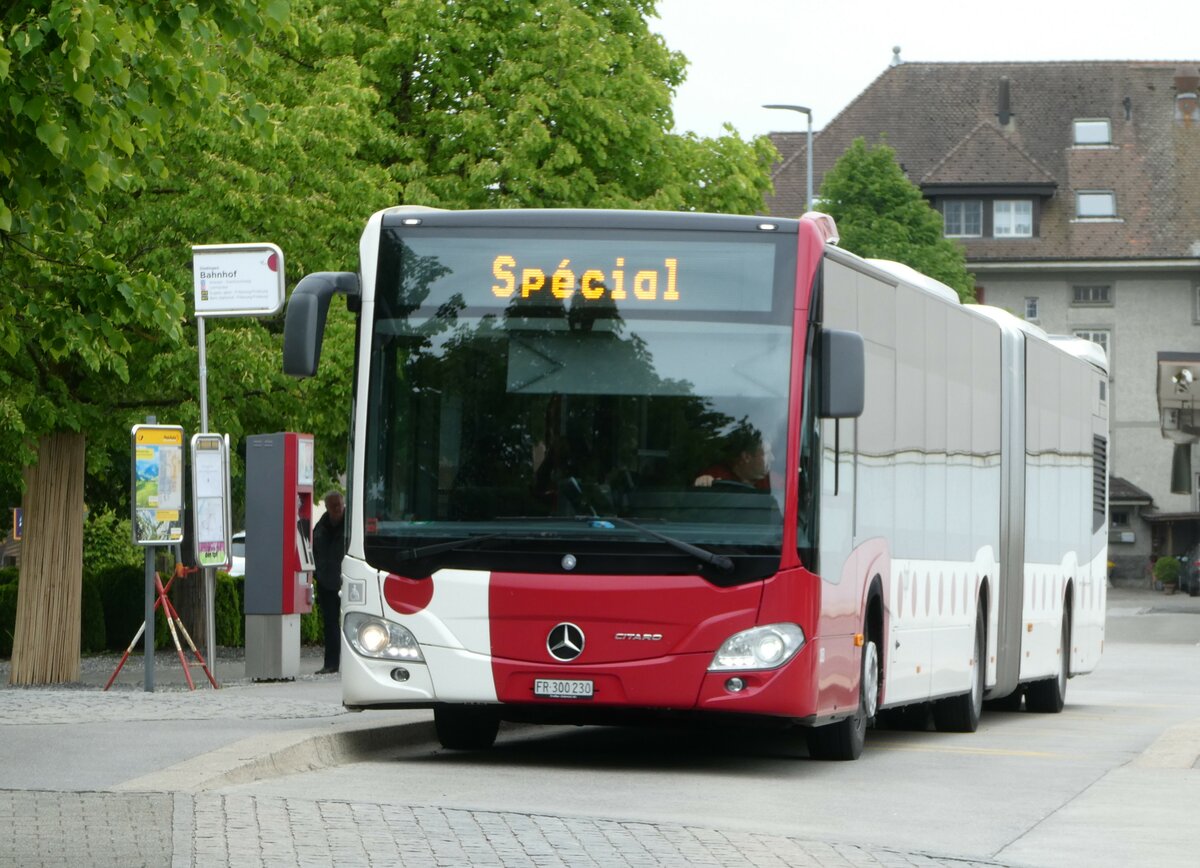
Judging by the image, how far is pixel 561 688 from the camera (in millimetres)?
12047

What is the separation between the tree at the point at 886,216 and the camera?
59219 mm

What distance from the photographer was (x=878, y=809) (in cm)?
1108

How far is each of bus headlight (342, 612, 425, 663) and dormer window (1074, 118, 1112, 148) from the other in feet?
216

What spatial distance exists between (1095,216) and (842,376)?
63.6 metres

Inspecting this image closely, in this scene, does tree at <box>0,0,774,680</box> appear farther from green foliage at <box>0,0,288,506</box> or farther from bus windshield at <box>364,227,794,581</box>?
bus windshield at <box>364,227,794,581</box>

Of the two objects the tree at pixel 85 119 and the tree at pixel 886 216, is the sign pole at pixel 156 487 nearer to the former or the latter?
the tree at pixel 85 119

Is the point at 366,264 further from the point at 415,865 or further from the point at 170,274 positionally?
the point at 170,274

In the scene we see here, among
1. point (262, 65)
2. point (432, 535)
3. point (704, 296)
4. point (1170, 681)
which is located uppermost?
point (262, 65)

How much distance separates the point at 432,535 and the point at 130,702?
510cm

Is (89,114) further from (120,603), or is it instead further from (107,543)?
(107,543)

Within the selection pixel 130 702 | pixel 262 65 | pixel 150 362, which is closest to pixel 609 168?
pixel 150 362

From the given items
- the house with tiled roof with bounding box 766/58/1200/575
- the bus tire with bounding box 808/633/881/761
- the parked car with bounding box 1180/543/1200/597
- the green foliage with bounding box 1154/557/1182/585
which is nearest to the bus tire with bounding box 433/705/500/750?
the bus tire with bounding box 808/633/881/761

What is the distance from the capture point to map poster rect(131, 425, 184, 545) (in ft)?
61.2

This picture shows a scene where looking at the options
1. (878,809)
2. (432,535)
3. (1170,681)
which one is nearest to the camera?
(878,809)
